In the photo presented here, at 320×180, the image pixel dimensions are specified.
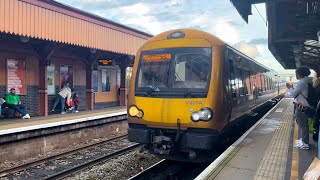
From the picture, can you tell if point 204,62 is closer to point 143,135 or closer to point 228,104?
point 228,104

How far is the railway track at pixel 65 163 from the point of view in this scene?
7332 mm

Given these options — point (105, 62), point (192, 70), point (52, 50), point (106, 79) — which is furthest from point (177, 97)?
point (106, 79)

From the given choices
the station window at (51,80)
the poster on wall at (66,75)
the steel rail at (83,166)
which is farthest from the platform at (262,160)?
the poster on wall at (66,75)

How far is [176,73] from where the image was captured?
6.62 m

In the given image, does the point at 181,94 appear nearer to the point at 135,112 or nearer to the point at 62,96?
the point at 135,112

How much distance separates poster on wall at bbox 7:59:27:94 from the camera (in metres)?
11.9

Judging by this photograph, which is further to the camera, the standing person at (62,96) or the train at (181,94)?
the standing person at (62,96)

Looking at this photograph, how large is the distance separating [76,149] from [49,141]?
0.85m

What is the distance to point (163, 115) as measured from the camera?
639 centimetres

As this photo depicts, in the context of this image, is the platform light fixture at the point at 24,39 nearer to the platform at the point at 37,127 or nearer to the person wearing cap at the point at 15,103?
the person wearing cap at the point at 15,103

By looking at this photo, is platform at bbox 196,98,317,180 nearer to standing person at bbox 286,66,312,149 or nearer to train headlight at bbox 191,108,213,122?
standing person at bbox 286,66,312,149

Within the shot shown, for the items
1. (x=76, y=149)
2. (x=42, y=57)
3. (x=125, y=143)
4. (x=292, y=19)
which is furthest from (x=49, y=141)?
(x=292, y=19)

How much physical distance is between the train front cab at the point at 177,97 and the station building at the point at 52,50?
18.3 feet

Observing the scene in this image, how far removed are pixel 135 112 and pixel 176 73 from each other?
1.15m
